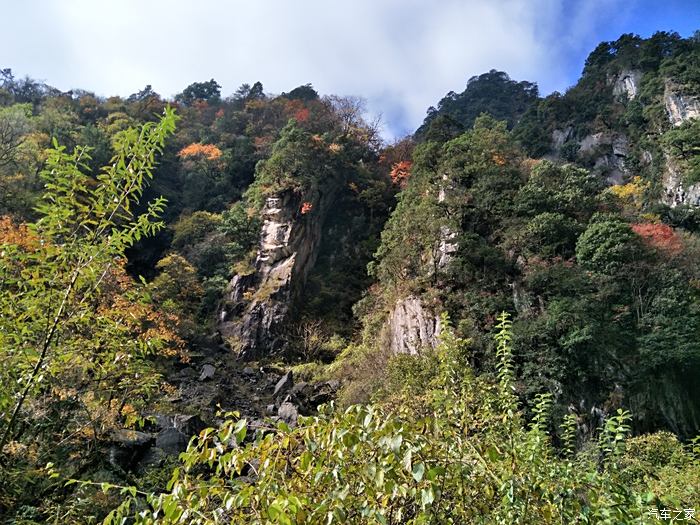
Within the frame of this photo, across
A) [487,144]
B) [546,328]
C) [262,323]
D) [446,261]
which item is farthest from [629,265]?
[262,323]

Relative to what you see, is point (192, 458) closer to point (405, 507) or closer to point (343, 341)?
point (405, 507)

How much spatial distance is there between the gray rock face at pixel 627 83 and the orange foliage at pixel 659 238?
895 inches

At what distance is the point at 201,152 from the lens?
30344 millimetres

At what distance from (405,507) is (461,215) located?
51.9ft

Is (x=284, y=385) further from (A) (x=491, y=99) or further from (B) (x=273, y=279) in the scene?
(A) (x=491, y=99)

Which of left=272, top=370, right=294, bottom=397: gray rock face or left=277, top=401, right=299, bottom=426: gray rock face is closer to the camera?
left=277, top=401, right=299, bottom=426: gray rock face

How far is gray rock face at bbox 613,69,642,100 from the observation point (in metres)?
34.0

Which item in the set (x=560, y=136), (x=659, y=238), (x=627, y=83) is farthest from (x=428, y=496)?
(x=627, y=83)

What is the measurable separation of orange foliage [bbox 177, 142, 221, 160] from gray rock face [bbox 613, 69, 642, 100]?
104 feet

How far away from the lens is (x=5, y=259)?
2.56m

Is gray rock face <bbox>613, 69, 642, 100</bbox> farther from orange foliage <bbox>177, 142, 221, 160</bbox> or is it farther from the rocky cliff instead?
orange foliage <bbox>177, 142, 221, 160</bbox>

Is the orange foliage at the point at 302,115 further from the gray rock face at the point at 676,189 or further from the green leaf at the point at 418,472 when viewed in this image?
the green leaf at the point at 418,472

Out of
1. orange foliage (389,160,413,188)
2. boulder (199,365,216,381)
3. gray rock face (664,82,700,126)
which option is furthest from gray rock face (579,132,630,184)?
boulder (199,365,216,381)

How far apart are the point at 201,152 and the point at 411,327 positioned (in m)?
22.0
